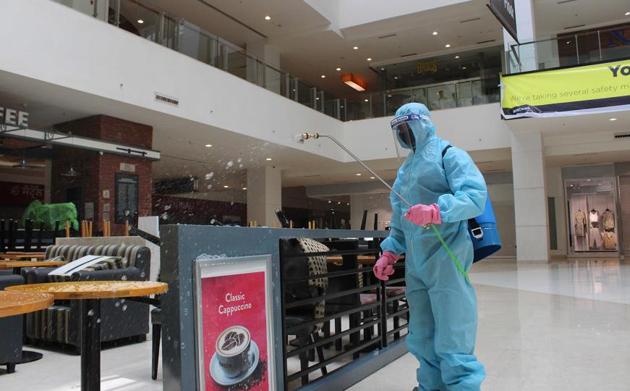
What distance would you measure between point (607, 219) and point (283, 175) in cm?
1245

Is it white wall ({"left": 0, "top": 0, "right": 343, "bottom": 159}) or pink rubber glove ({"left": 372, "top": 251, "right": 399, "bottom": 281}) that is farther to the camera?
white wall ({"left": 0, "top": 0, "right": 343, "bottom": 159})

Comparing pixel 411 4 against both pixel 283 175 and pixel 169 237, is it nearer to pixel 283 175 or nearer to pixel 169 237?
pixel 283 175

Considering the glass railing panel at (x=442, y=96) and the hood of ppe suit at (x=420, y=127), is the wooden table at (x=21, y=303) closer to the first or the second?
the hood of ppe suit at (x=420, y=127)

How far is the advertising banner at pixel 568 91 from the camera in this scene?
11.2 m

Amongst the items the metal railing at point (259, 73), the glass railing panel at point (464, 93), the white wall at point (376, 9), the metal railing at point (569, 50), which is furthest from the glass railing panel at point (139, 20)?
the glass railing panel at point (464, 93)

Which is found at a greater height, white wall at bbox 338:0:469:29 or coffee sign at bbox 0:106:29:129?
white wall at bbox 338:0:469:29

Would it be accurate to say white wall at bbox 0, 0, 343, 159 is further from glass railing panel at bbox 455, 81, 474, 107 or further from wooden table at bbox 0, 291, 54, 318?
wooden table at bbox 0, 291, 54, 318

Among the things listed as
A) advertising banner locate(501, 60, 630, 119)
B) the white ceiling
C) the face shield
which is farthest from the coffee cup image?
the white ceiling

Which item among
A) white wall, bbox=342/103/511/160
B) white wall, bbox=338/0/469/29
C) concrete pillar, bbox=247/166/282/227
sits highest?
white wall, bbox=338/0/469/29

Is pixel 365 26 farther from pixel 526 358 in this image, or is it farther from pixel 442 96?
pixel 526 358

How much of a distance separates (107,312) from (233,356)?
2738 mm

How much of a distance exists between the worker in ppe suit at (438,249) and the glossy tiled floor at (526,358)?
0.65 metres

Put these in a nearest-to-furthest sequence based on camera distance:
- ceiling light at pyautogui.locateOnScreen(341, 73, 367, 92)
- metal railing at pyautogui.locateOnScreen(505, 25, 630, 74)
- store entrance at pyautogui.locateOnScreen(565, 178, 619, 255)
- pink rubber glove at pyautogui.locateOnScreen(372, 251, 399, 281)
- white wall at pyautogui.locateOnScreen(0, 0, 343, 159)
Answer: pink rubber glove at pyautogui.locateOnScreen(372, 251, 399, 281) → white wall at pyautogui.locateOnScreen(0, 0, 343, 159) → metal railing at pyautogui.locateOnScreen(505, 25, 630, 74) → store entrance at pyautogui.locateOnScreen(565, 178, 619, 255) → ceiling light at pyautogui.locateOnScreen(341, 73, 367, 92)

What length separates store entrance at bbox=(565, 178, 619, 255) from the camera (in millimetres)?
18688
